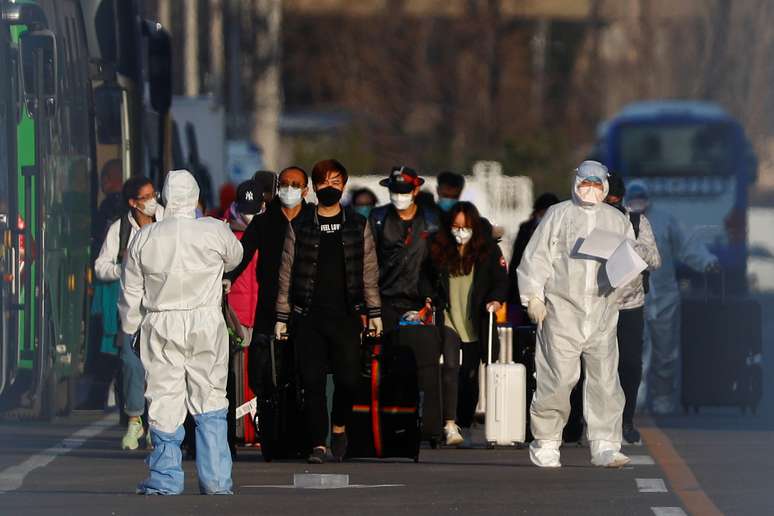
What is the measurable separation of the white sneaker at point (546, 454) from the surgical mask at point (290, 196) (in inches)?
74.8

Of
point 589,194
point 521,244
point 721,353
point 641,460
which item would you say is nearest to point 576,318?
point 589,194

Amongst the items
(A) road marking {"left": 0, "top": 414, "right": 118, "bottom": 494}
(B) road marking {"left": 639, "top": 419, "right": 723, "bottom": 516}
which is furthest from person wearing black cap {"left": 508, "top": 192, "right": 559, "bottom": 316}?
(A) road marking {"left": 0, "top": 414, "right": 118, "bottom": 494}

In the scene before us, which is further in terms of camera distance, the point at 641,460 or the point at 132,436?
the point at 132,436

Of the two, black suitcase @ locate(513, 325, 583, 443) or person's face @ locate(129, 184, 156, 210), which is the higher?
person's face @ locate(129, 184, 156, 210)

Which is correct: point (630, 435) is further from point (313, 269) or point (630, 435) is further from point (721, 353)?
point (313, 269)

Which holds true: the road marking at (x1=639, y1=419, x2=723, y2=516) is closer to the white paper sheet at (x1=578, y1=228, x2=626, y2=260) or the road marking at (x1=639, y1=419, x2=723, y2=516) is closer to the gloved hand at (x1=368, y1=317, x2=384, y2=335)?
the white paper sheet at (x1=578, y1=228, x2=626, y2=260)

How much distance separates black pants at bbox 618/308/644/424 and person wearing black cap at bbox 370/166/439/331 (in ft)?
3.80

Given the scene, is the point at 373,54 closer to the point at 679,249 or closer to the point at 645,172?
the point at 645,172

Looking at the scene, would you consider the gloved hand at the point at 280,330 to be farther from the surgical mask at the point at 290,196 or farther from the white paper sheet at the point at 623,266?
the white paper sheet at the point at 623,266

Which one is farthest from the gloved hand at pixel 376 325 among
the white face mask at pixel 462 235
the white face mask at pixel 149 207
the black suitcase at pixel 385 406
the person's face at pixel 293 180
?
the white face mask at pixel 149 207

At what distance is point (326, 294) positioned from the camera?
1287cm

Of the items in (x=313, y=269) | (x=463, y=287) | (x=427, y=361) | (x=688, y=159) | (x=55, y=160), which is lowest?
(x=427, y=361)

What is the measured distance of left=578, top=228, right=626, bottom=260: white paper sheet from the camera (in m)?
12.6

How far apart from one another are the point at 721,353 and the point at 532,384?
2.84 meters
